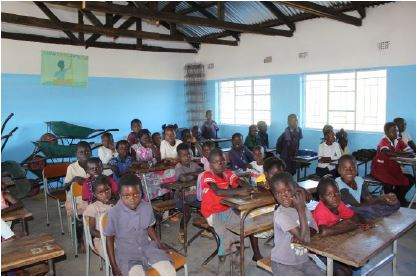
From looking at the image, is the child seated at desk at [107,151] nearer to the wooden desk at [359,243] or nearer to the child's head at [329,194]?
the child's head at [329,194]

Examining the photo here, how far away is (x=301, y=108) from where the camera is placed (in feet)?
25.3

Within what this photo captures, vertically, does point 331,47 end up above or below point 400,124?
above

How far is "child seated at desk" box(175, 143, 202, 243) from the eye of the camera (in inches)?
156

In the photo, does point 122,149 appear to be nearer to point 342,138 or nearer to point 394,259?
point 394,259

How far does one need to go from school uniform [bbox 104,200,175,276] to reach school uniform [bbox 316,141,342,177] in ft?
12.4

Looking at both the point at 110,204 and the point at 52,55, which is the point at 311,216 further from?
the point at 52,55

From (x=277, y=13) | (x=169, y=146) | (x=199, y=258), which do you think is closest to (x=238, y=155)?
(x=169, y=146)

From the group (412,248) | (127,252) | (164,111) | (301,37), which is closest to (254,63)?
(301,37)

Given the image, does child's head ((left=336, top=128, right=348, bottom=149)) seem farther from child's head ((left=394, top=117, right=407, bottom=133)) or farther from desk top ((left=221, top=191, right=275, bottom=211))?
desk top ((left=221, top=191, right=275, bottom=211))

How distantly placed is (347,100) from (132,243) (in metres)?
5.59

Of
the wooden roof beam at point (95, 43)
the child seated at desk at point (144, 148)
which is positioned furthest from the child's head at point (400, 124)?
the wooden roof beam at point (95, 43)

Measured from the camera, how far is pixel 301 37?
296 inches

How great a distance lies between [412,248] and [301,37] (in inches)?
190

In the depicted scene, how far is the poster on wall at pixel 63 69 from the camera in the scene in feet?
25.5
